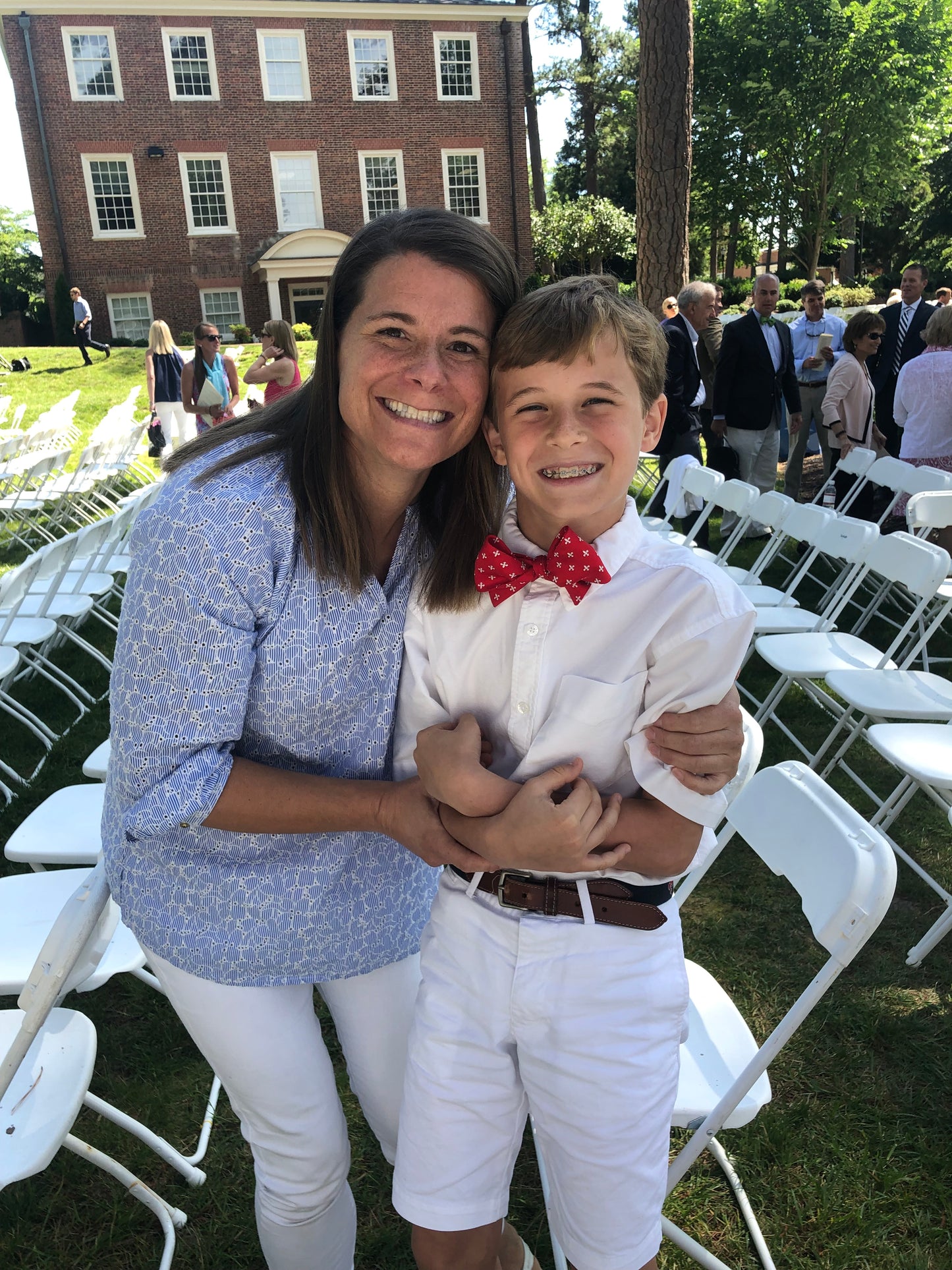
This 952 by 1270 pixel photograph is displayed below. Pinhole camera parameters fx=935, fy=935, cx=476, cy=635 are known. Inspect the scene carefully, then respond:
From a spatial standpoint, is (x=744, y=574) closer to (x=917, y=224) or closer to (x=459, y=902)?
(x=459, y=902)

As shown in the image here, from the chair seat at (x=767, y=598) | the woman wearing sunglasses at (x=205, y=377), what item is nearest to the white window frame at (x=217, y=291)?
the woman wearing sunglasses at (x=205, y=377)

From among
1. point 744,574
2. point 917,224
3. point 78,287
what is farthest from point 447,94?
point 744,574

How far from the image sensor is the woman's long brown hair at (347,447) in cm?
156

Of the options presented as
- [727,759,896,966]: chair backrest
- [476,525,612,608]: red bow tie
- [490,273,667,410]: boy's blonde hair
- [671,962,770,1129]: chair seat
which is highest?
[490,273,667,410]: boy's blonde hair

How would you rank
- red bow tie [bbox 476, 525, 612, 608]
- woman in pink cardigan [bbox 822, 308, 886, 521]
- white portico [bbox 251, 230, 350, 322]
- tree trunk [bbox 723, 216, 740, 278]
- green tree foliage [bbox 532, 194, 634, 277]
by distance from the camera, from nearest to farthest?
red bow tie [bbox 476, 525, 612, 608] → woman in pink cardigan [bbox 822, 308, 886, 521] → white portico [bbox 251, 230, 350, 322] → green tree foliage [bbox 532, 194, 634, 277] → tree trunk [bbox 723, 216, 740, 278]

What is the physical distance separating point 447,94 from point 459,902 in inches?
1286

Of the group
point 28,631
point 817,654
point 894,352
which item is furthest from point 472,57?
point 817,654

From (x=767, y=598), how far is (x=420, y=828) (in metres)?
4.47

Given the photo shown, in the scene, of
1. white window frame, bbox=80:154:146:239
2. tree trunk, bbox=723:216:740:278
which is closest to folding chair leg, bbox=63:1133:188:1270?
white window frame, bbox=80:154:146:239

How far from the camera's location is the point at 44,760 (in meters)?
4.91

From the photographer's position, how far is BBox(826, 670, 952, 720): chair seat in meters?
3.84

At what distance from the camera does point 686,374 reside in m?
7.88

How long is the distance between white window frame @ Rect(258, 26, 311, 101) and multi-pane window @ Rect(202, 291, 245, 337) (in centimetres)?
577

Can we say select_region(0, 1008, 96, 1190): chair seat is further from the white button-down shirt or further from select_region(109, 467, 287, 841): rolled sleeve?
the white button-down shirt
